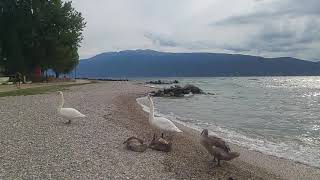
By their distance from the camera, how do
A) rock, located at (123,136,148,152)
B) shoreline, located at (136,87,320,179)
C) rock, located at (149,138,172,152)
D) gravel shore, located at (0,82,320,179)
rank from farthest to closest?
shoreline, located at (136,87,320,179), rock, located at (149,138,172,152), rock, located at (123,136,148,152), gravel shore, located at (0,82,320,179)

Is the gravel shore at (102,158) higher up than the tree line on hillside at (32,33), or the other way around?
the tree line on hillside at (32,33)

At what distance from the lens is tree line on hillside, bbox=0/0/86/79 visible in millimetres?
65375

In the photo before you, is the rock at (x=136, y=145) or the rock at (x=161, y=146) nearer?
the rock at (x=136, y=145)

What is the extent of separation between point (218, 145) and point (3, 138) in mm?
7529

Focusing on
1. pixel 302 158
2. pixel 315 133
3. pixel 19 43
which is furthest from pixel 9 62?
pixel 302 158

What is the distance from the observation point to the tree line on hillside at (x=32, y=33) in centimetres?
6538

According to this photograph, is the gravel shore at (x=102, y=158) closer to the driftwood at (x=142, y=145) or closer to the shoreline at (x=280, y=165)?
the shoreline at (x=280, y=165)

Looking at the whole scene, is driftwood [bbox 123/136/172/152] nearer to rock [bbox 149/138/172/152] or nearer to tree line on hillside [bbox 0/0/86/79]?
rock [bbox 149/138/172/152]

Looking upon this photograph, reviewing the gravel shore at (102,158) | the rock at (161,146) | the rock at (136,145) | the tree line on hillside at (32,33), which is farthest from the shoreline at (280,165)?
the tree line on hillside at (32,33)

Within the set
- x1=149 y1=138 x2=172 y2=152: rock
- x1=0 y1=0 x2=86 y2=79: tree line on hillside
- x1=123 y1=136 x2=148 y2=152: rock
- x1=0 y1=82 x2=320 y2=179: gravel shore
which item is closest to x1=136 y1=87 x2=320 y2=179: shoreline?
x1=0 y1=82 x2=320 y2=179: gravel shore

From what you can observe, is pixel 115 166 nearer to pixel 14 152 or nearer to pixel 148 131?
Answer: pixel 14 152

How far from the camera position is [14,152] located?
12.7 metres

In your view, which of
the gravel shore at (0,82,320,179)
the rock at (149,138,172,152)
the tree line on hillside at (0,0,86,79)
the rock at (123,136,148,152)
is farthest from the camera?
the tree line on hillside at (0,0,86,79)

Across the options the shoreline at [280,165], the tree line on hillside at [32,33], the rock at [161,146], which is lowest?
the shoreline at [280,165]
